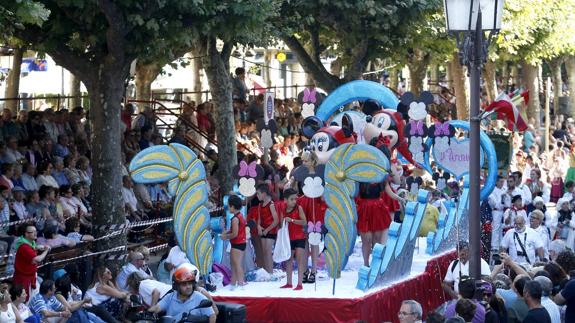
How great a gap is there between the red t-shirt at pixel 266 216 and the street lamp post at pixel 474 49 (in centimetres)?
423

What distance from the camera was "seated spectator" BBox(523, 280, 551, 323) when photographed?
11875 millimetres

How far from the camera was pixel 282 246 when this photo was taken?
1716cm

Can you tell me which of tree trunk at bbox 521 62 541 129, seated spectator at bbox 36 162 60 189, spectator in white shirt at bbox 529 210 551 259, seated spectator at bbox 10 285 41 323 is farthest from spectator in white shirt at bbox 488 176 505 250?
tree trunk at bbox 521 62 541 129

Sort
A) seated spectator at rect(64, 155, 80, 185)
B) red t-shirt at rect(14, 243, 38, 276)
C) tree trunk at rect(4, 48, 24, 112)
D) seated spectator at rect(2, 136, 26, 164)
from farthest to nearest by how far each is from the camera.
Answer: tree trunk at rect(4, 48, 24, 112)
seated spectator at rect(64, 155, 80, 185)
seated spectator at rect(2, 136, 26, 164)
red t-shirt at rect(14, 243, 38, 276)

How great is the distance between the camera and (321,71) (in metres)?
29.1

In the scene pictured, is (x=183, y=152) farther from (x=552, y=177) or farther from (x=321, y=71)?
(x=552, y=177)

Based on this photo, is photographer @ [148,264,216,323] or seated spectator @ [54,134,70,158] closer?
photographer @ [148,264,216,323]

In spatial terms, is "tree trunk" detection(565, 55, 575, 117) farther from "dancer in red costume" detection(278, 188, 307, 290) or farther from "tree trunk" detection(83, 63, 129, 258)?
"dancer in red costume" detection(278, 188, 307, 290)

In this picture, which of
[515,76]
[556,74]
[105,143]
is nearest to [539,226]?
[105,143]

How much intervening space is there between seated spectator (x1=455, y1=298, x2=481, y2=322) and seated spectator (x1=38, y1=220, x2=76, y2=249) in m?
7.63

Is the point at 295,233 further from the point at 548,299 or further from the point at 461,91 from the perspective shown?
the point at 461,91

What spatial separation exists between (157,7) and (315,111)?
432 cm

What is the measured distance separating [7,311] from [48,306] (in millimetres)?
834

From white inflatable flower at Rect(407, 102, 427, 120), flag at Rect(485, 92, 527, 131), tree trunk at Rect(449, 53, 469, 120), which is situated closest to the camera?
flag at Rect(485, 92, 527, 131)
